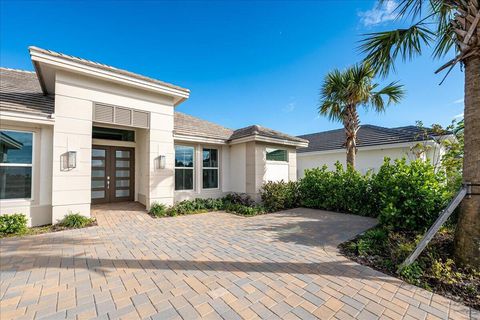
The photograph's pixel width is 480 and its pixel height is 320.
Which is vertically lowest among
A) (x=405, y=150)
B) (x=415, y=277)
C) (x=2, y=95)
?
(x=415, y=277)

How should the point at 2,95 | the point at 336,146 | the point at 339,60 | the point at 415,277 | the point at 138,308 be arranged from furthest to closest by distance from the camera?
the point at 336,146 → the point at 339,60 → the point at 2,95 → the point at 415,277 → the point at 138,308

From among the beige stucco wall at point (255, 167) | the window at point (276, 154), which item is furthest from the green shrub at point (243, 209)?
the window at point (276, 154)

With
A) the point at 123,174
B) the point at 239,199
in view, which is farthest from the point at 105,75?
the point at 239,199

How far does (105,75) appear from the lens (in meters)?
7.23

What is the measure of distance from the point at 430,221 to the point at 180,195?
896 centimetres

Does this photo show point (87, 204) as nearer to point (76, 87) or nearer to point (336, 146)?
point (76, 87)

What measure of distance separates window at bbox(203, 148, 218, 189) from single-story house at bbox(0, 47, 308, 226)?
0.17 feet

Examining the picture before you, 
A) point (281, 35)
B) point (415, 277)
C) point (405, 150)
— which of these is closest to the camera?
point (415, 277)

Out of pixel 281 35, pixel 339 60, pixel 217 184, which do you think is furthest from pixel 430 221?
pixel 281 35

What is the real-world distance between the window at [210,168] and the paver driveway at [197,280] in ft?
15.9

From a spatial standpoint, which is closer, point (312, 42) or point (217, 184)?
point (312, 42)

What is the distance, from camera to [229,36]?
1127 cm

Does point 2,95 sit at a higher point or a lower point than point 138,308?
higher

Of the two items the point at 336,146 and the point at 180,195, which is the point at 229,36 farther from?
the point at 336,146
